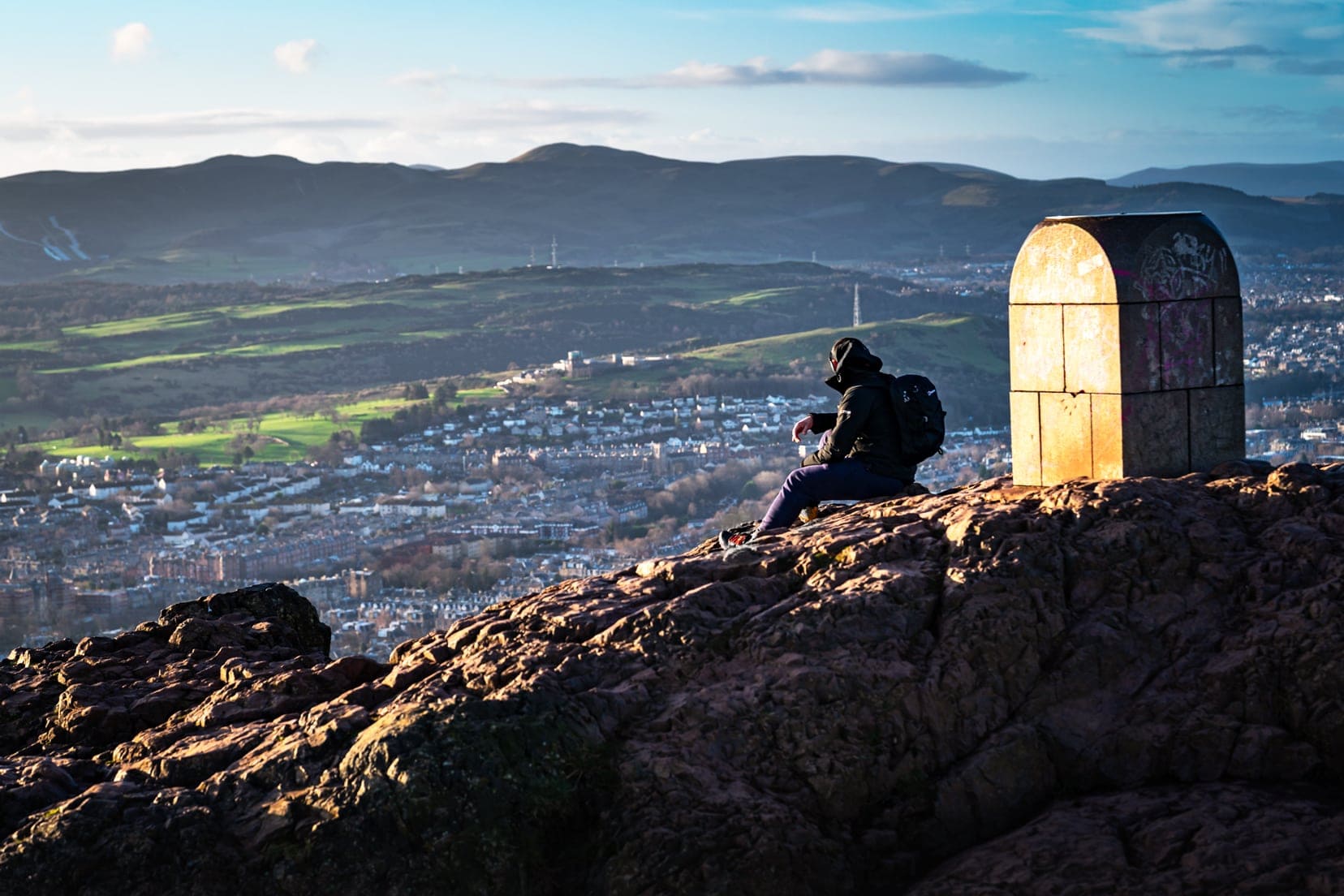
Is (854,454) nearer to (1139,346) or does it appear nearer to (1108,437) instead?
(1108,437)

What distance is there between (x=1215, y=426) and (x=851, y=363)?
7.94ft

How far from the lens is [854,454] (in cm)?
1034

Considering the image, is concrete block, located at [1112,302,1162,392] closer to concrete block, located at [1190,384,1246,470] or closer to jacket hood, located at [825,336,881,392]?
concrete block, located at [1190,384,1246,470]

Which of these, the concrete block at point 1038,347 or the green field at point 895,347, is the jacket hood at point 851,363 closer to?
the concrete block at point 1038,347

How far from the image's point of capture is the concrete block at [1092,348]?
888cm

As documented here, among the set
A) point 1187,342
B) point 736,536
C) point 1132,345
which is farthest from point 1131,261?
point 736,536

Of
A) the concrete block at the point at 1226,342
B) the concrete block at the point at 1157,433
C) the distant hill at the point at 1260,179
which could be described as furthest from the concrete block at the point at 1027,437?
the distant hill at the point at 1260,179

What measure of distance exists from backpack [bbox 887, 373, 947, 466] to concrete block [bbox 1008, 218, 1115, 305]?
1058mm

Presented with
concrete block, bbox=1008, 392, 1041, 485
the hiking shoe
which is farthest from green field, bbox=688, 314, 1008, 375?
concrete block, bbox=1008, 392, 1041, 485

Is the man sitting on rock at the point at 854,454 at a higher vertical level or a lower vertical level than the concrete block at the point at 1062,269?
lower

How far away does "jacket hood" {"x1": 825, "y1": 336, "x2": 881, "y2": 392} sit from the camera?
33.7 feet

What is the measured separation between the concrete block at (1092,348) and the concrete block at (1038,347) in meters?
0.05

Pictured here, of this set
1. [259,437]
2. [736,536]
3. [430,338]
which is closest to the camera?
[736,536]

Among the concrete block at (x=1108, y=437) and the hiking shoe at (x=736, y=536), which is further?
the hiking shoe at (x=736, y=536)
